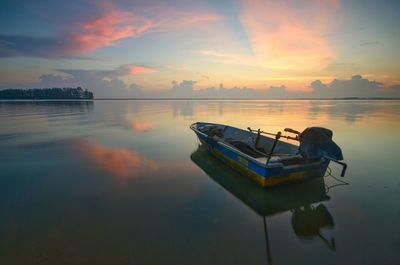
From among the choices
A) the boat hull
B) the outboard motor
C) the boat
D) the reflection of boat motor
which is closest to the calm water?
the reflection of boat motor

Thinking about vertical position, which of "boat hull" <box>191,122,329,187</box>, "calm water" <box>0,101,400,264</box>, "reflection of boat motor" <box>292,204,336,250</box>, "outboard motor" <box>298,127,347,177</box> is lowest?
"reflection of boat motor" <box>292,204,336,250</box>

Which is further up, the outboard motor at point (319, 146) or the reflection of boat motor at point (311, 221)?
the outboard motor at point (319, 146)

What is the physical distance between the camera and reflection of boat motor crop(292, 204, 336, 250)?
217 inches

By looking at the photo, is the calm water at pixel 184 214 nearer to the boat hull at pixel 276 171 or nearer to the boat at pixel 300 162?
the boat hull at pixel 276 171

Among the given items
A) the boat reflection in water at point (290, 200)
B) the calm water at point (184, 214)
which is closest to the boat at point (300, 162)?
the boat reflection in water at point (290, 200)

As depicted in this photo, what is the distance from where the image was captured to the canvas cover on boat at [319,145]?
7.89 meters

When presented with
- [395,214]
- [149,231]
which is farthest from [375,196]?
[149,231]

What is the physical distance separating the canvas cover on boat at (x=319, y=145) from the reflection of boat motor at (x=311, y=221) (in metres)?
2.07

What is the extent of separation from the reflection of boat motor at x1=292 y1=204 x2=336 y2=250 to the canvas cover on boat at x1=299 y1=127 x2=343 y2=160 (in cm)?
207

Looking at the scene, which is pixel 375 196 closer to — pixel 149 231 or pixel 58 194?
pixel 149 231

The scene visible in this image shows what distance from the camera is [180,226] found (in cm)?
563

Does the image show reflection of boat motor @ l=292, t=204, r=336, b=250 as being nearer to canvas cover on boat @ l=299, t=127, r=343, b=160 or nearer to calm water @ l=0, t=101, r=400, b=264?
calm water @ l=0, t=101, r=400, b=264

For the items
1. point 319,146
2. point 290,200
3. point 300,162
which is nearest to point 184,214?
point 290,200

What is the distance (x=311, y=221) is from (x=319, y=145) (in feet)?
10.5
